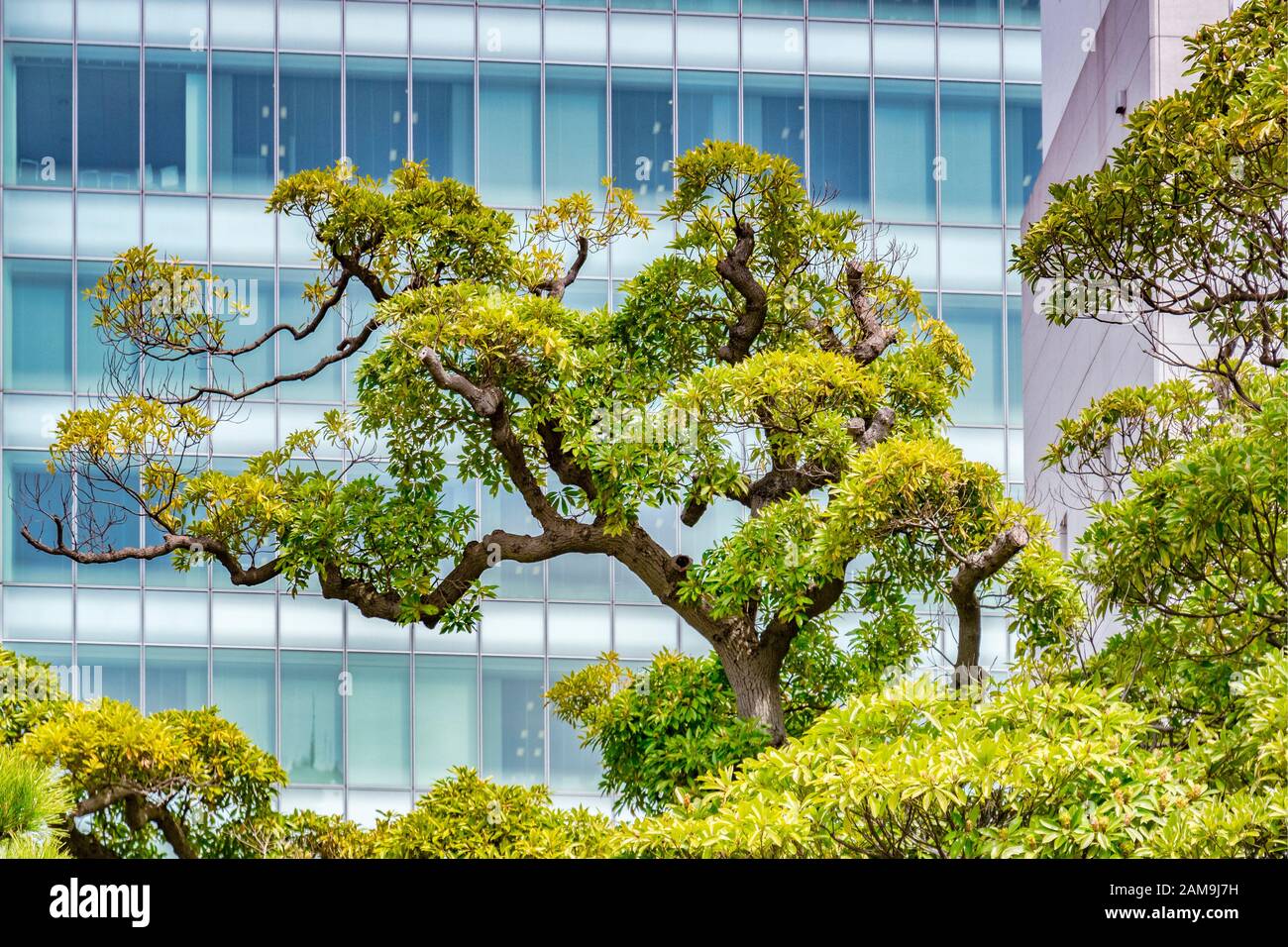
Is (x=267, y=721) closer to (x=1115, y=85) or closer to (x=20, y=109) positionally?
(x=20, y=109)

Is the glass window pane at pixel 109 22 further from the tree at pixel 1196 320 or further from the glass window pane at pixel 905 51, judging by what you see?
the tree at pixel 1196 320

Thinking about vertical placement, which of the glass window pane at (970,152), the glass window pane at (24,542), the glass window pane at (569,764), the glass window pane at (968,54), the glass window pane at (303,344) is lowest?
the glass window pane at (569,764)

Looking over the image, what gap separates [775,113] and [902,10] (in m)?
2.22

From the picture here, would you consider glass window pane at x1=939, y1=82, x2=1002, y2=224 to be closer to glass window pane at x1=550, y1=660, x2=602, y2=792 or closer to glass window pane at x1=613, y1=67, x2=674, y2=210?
glass window pane at x1=613, y1=67, x2=674, y2=210

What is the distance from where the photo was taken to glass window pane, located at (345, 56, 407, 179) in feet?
62.4

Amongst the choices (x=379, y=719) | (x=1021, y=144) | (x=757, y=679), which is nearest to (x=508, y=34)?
(x=1021, y=144)

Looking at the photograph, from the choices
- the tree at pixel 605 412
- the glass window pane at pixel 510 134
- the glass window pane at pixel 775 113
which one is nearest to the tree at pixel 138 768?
the tree at pixel 605 412

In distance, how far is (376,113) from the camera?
62.9 ft

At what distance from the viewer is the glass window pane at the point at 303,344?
1856 cm

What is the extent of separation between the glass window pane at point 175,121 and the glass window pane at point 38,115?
100 centimetres

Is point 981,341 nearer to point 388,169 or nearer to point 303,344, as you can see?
point 388,169

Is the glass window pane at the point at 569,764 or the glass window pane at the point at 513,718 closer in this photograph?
the glass window pane at the point at 569,764
